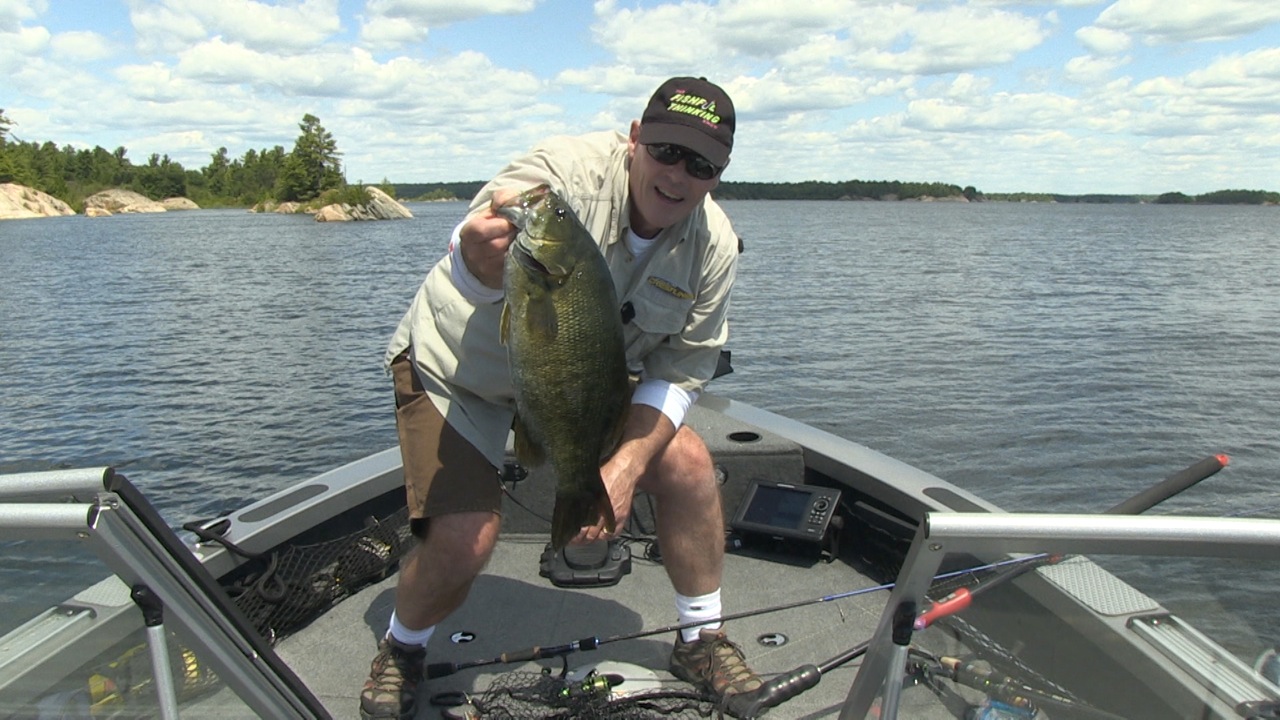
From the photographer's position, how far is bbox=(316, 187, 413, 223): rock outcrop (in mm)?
97500

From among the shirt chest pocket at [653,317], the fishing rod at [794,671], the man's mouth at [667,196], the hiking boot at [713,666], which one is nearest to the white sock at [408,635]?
the fishing rod at [794,671]

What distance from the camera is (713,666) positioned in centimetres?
357

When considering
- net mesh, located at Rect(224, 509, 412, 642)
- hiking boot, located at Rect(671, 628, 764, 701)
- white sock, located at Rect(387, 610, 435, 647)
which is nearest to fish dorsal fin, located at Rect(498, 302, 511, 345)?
white sock, located at Rect(387, 610, 435, 647)

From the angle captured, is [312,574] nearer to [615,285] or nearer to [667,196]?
[615,285]

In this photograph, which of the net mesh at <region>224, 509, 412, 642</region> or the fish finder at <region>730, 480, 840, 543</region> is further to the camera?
the fish finder at <region>730, 480, 840, 543</region>

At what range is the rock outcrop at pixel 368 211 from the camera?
97500 millimetres

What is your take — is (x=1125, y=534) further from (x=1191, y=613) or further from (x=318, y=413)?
(x=318, y=413)

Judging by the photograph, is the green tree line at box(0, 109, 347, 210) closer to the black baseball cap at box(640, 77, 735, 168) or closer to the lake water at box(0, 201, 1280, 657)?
the lake water at box(0, 201, 1280, 657)

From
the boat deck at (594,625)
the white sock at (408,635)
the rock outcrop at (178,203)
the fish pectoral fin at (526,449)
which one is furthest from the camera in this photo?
the rock outcrop at (178,203)

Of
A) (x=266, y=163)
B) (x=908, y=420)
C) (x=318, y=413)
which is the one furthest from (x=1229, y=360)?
(x=266, y=163)

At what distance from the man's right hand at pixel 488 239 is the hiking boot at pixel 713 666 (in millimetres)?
1707

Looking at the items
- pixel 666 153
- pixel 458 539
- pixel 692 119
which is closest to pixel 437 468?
pixel 458 539

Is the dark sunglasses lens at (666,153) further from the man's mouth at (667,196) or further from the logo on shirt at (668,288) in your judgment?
the logo on shirt at (668,288)

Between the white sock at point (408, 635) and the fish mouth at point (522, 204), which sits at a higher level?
the fish mouth at point (522, 204)
